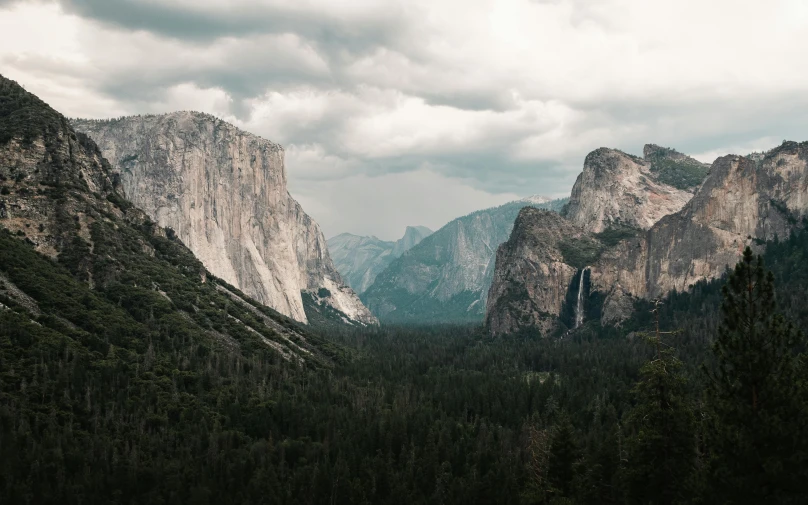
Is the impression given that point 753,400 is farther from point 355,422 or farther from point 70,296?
point 70,296

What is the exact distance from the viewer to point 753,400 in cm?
4562

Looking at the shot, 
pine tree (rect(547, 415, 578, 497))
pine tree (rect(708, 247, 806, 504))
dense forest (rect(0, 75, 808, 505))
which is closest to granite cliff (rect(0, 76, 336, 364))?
dense forest (rect(0, 75, 808, 505))

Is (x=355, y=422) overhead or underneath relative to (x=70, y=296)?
underneath

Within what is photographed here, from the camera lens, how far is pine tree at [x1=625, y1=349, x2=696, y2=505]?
56.4 meters

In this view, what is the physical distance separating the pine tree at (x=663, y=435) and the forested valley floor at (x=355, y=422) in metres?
0.16

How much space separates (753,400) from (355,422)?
111458 millimetres

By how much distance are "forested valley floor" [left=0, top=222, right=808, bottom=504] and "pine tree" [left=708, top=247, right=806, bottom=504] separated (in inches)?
4.0

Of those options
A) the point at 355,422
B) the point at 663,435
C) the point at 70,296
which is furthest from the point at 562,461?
the point at 70,296

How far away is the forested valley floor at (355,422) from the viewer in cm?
4638

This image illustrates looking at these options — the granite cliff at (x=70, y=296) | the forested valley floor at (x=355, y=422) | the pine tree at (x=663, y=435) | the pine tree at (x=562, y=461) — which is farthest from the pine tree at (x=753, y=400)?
the granite cliff at (x=70, y=296)

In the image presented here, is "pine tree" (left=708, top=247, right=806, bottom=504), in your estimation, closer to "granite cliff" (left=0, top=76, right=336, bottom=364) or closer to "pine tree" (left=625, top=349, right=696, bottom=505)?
"pine tree" (left=625, top=349, right=696, bottom=505)

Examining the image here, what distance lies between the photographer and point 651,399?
190ft

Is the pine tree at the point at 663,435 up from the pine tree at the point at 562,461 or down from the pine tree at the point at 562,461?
up

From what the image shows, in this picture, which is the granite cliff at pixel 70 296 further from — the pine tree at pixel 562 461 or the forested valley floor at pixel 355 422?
the pine tree at pixel 562 461
